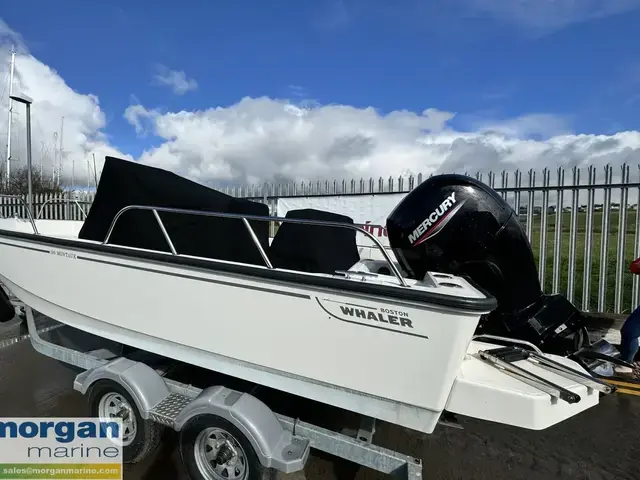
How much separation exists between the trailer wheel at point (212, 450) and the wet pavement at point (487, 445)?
0.31 m

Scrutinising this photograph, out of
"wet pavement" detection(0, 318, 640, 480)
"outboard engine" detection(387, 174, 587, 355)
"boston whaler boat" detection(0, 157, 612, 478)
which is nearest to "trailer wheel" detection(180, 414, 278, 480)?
"boston whaler boat" detection(0, 157, 612, 478)

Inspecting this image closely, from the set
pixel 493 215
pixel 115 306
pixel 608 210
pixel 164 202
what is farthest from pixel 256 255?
pixel 608 210

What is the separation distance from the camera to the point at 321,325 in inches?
82.0

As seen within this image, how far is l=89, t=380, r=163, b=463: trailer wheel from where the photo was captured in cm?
258

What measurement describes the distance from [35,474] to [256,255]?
201 cm

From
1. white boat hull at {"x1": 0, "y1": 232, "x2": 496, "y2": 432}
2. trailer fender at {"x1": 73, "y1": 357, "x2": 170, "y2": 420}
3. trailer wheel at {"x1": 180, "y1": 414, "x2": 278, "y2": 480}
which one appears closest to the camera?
white boat hull at {"x1": 0, "y1": 232, "x2": 496, "y2": 432}

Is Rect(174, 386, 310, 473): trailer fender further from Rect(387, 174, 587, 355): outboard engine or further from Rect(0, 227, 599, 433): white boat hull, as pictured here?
Rect(387, 174, 587, 355): outboard engine

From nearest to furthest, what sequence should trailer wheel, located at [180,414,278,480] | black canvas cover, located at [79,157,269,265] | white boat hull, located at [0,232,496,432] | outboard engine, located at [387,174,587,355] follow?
white boat hull, located at [0,232,496,432]
trailer wheel, located at [180,414,278,480]
outboard engine, located at [387,174,587,355]
black canvas cover, located at [79,157,269,265]

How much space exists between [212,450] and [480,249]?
216 centimetres

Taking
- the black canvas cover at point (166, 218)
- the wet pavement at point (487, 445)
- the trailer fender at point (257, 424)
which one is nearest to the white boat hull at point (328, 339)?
the trailer fender at point (257, 424)

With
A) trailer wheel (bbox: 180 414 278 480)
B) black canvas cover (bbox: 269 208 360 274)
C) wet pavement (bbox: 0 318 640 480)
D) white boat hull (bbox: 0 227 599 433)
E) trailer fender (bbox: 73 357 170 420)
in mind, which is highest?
black canvas cover (bbox: 269 208 360 274)

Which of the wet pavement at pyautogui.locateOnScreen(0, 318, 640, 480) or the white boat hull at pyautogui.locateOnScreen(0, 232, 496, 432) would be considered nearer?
the white boat hull at pyautogui.locateOnScreen(0, 232, 496, 432)

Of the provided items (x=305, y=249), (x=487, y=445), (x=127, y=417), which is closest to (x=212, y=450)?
(x=127, y=417)

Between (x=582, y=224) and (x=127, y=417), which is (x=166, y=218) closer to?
(x=127, y=417)
